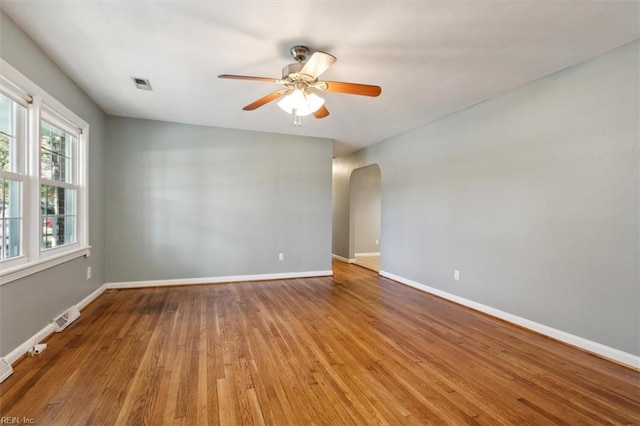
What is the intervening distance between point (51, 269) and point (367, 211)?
6162 millimetres

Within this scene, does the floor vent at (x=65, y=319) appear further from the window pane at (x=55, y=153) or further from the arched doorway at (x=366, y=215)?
the arched doorway at (x=366, y=215)

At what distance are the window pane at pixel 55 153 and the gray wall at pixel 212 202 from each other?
3.30 ft

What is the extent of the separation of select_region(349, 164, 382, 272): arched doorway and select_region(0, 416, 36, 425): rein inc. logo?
5.97 meters

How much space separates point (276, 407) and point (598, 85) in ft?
11.9

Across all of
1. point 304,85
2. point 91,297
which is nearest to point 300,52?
point 304,85

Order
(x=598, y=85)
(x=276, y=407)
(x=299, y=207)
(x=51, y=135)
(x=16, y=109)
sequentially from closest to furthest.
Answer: (x=276, y=407) < (x=16, y=109) < (x=598, y=85) < (x=51, y=135) < (x=299, y=207)

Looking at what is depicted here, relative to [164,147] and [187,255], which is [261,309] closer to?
[187,255]

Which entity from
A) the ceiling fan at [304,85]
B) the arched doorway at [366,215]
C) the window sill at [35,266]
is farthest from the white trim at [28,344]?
the arched doorway at [366,215]

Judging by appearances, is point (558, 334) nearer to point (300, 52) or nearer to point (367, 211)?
point (300, 52)

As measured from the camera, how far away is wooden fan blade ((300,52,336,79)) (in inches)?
78.5

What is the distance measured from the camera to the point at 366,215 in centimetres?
764

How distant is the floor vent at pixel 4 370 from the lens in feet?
6.59

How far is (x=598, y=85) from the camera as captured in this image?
2.55 metres

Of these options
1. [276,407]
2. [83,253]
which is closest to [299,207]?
[83,253]
